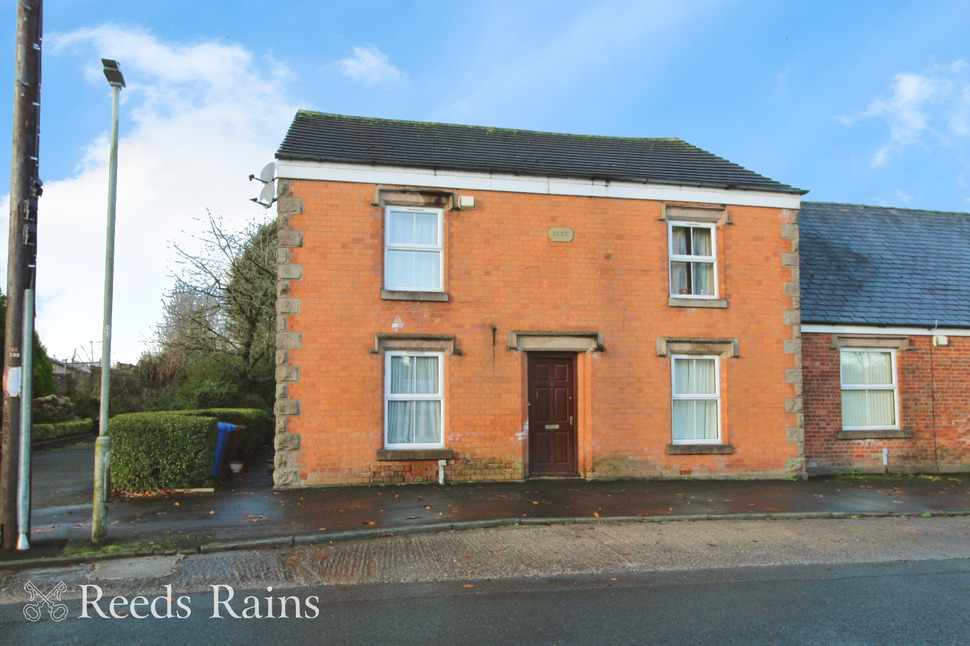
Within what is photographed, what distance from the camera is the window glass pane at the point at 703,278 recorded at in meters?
13.8

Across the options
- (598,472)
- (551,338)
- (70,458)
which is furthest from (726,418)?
(70,458)

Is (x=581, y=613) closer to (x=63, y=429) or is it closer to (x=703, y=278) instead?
(x=703, y=278)

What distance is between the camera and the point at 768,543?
8.34 metres

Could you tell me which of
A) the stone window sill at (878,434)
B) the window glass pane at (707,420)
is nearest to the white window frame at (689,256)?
the window glass pane at (707,420)

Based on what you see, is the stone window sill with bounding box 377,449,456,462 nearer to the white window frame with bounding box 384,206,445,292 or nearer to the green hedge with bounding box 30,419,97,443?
the white window frame with bounding box 384,206,445,292

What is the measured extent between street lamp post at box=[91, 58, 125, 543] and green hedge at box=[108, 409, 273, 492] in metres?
2.88

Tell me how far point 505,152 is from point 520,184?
1388 millimetres

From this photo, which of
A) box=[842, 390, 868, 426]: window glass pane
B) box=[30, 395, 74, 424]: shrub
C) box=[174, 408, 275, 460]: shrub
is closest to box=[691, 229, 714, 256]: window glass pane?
box=[842, 390, 868, 426]: window glass pane

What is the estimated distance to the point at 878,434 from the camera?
48.8 ft

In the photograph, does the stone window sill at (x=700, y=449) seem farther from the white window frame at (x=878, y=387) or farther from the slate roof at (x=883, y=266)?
the slate roof at (x=883, y=266)

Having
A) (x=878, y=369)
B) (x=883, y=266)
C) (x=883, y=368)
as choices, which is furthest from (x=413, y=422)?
(x=883, y=266)

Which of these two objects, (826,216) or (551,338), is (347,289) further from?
(826,216)

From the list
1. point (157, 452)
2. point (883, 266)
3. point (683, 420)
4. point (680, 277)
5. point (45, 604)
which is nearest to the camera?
point (45, 604)

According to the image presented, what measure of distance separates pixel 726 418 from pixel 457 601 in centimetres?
888
